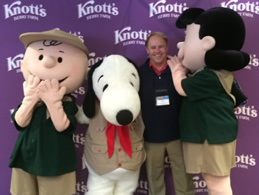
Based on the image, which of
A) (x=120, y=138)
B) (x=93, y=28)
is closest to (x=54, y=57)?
(x=93, y=28)

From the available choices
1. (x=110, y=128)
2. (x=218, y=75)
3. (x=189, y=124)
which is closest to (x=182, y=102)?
(x=189, y=124)

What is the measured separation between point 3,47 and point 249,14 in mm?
1617

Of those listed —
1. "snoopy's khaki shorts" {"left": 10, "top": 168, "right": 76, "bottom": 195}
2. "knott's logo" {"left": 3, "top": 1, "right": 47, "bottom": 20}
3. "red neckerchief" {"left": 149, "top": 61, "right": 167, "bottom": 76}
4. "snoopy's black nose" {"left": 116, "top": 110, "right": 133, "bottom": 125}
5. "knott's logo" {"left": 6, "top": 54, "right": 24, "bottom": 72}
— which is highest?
"knott's logo" {"left": 3, "top": 1, "right": 47, "bottom": 20}

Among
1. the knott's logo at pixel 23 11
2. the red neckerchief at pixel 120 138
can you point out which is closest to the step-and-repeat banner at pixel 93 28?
the knott's logo at pixel 23 11

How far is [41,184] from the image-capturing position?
5.64ft

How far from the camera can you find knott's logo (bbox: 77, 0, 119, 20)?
2.07 metres

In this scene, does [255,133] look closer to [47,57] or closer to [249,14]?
[249,14]

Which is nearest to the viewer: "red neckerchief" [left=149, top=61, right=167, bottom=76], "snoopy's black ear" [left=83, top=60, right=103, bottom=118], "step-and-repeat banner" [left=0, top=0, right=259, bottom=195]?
"snoopy's black ear" [left=83, top=60, right=103, bottom=118]

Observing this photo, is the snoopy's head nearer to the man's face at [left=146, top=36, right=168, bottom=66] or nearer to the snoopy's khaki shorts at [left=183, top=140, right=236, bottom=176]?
the man's face at [left=146, top=36, right=168, bottom=66]

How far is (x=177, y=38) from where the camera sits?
6.97 feet

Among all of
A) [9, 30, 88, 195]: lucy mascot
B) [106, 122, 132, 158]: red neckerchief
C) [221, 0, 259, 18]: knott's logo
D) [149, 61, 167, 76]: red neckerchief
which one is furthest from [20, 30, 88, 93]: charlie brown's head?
[221, 0, 259, 18]: knott's logo

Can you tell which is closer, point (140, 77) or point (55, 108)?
point (55, 108)

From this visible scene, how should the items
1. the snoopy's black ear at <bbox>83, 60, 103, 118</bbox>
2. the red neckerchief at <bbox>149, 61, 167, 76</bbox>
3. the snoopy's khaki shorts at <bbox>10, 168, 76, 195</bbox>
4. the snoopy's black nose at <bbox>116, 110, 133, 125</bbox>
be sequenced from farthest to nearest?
the red neckerchief at <bbox>149, 61, 167, 76</bbox> → the snoopy's black ear at <bbox>83, 60, 103, 118</bbox> → the snoopy's khaki shorts at <bbox>10, 168, 76, 195</bbox> → the snoopy's black nose at <bbox>116, 110, 133, 125</bbox>

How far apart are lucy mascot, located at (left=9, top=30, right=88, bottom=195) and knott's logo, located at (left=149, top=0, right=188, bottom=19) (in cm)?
61
